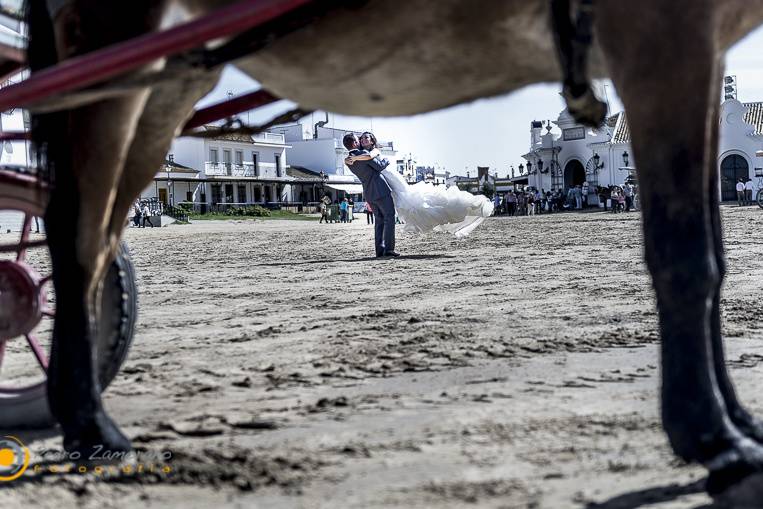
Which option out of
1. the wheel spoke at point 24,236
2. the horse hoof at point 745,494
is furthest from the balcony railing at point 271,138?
the horse hoof at point 745,494

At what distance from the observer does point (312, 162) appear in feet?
299

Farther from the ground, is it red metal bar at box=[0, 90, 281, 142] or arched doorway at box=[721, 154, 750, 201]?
arched doorway at box=[721, 154, 750, 201]

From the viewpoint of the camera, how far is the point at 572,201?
52.2 metres

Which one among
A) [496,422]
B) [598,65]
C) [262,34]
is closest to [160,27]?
[262,34]

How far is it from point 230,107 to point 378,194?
863 centimetres

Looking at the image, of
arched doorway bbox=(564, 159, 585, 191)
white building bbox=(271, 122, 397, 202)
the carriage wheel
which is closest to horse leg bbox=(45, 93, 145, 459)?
the carriage wheel

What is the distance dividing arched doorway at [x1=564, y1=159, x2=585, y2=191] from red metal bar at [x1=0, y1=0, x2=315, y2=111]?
61.4 meters

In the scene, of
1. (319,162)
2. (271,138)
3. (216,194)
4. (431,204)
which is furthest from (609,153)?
(431,204)

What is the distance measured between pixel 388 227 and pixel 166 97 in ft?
28.5

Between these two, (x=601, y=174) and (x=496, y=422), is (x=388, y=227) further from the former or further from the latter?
(x=601, y=174)

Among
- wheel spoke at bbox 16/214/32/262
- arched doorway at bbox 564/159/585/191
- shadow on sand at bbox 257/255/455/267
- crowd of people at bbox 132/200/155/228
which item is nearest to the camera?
wheel spoke at bbox 16/214/32/262

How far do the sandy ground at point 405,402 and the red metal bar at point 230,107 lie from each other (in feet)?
3.45

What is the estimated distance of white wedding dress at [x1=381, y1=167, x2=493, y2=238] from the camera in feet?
41.1

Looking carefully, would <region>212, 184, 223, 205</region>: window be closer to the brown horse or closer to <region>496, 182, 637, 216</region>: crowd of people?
<region>496, 182, 637, 216</region>: crowd of people
